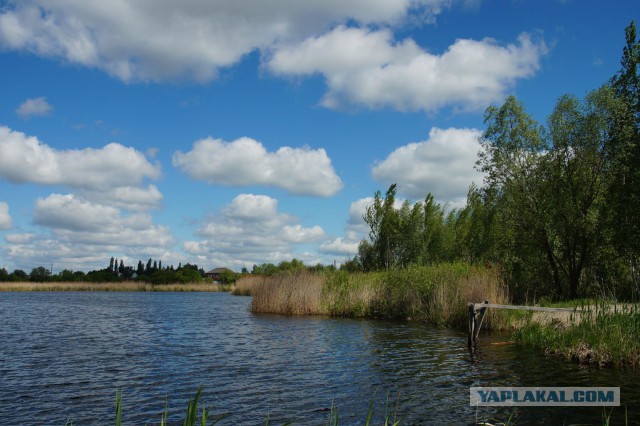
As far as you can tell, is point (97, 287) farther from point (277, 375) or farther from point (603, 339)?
point (603, 339)

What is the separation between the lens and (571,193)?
1093 inches

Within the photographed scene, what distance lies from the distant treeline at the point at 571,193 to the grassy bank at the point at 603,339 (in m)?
10.2

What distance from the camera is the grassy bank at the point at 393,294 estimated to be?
23406 millimetres

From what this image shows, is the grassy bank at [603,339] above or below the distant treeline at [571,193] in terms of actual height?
below

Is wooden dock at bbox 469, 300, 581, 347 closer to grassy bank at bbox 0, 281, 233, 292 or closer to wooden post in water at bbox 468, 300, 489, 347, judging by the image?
wooden post in water at bbox 468, 300, 489, 347

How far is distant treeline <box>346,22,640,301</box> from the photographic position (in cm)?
2412

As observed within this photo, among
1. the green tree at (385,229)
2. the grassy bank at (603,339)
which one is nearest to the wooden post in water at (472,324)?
the grassy bank at (603,339)

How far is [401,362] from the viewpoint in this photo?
15492 millimetres

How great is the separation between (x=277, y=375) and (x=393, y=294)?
1686 centimetres

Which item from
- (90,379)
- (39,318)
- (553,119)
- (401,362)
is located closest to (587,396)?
(401,362)

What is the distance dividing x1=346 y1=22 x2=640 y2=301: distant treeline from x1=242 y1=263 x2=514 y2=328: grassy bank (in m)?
4.45

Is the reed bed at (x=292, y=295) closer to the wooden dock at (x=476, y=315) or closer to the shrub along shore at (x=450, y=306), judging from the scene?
the shrub along shore at (x=450, y=306)

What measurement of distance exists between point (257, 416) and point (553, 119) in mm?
25298

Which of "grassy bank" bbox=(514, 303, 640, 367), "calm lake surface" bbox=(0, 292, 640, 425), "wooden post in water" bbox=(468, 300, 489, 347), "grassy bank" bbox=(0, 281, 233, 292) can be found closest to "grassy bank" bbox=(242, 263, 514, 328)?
"calm lake surface" bbox=(0, 292, 640, 425)
